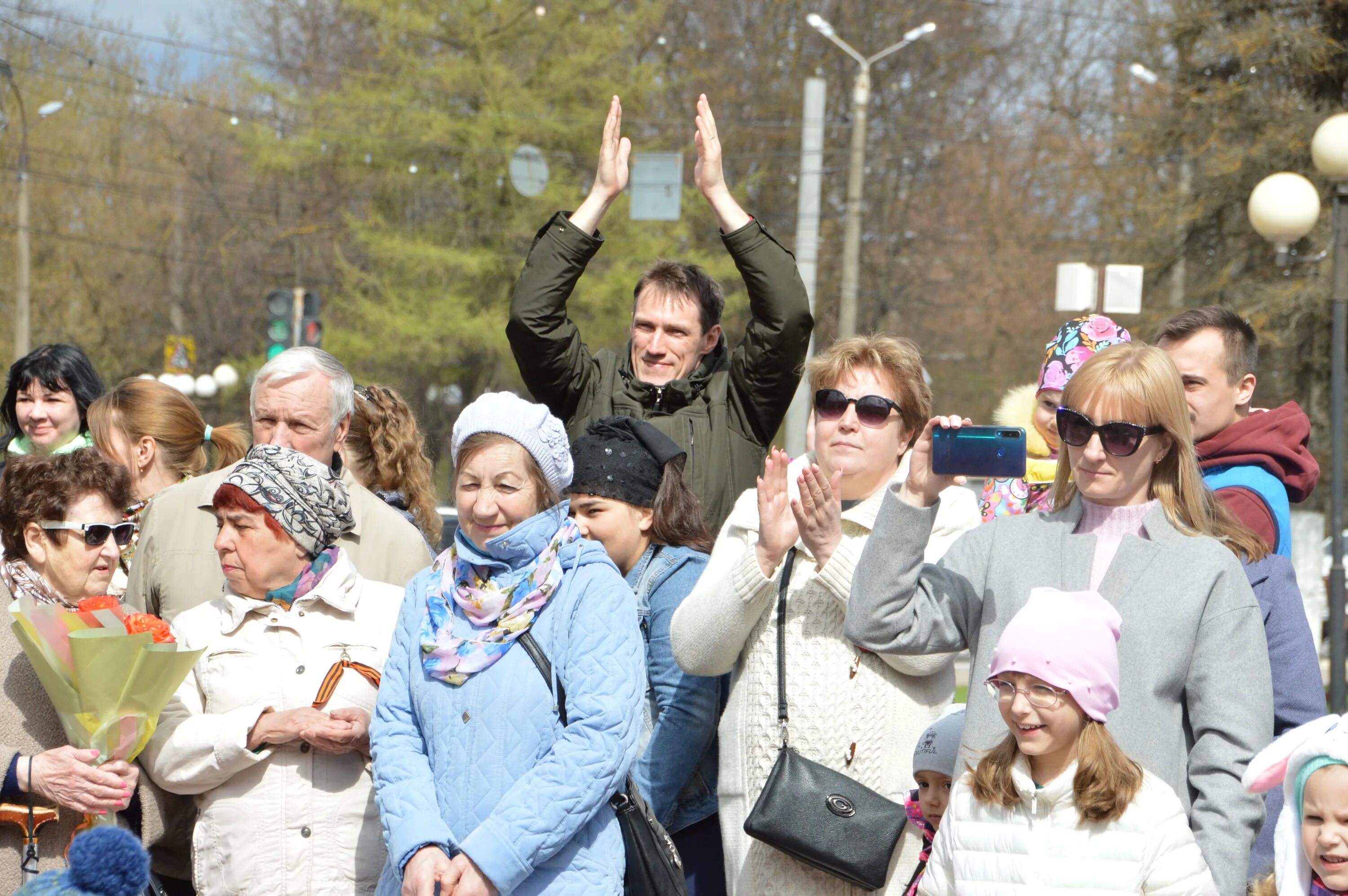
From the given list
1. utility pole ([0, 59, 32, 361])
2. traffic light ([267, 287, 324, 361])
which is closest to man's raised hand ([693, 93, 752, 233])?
traffic light ([267, 287, 324, 361])

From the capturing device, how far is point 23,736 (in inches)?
138

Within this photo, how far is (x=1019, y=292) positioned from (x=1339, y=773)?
29.0 meters

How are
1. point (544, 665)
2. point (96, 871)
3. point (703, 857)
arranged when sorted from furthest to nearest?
point (703, 857), point (544, 665), point (96, 871)

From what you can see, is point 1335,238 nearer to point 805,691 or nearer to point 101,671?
point 805,691

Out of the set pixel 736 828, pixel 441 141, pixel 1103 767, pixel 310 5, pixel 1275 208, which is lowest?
pixel 736 828

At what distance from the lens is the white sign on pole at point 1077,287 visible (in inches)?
355

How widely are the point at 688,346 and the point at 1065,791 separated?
7.46ft

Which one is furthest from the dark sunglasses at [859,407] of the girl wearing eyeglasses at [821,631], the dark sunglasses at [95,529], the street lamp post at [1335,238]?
the street lamp post at [1335,238]

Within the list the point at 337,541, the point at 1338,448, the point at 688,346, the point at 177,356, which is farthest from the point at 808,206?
the point at 337,541

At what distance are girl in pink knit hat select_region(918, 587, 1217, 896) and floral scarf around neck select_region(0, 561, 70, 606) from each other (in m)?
2.46

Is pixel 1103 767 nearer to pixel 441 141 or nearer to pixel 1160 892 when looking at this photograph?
pixel 1160 892

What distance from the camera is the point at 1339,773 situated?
9.09 feet

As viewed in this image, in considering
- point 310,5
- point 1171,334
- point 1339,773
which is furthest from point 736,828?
point 310,5

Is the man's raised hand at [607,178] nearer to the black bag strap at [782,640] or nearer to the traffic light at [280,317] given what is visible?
the black bag strap at [782,640]
